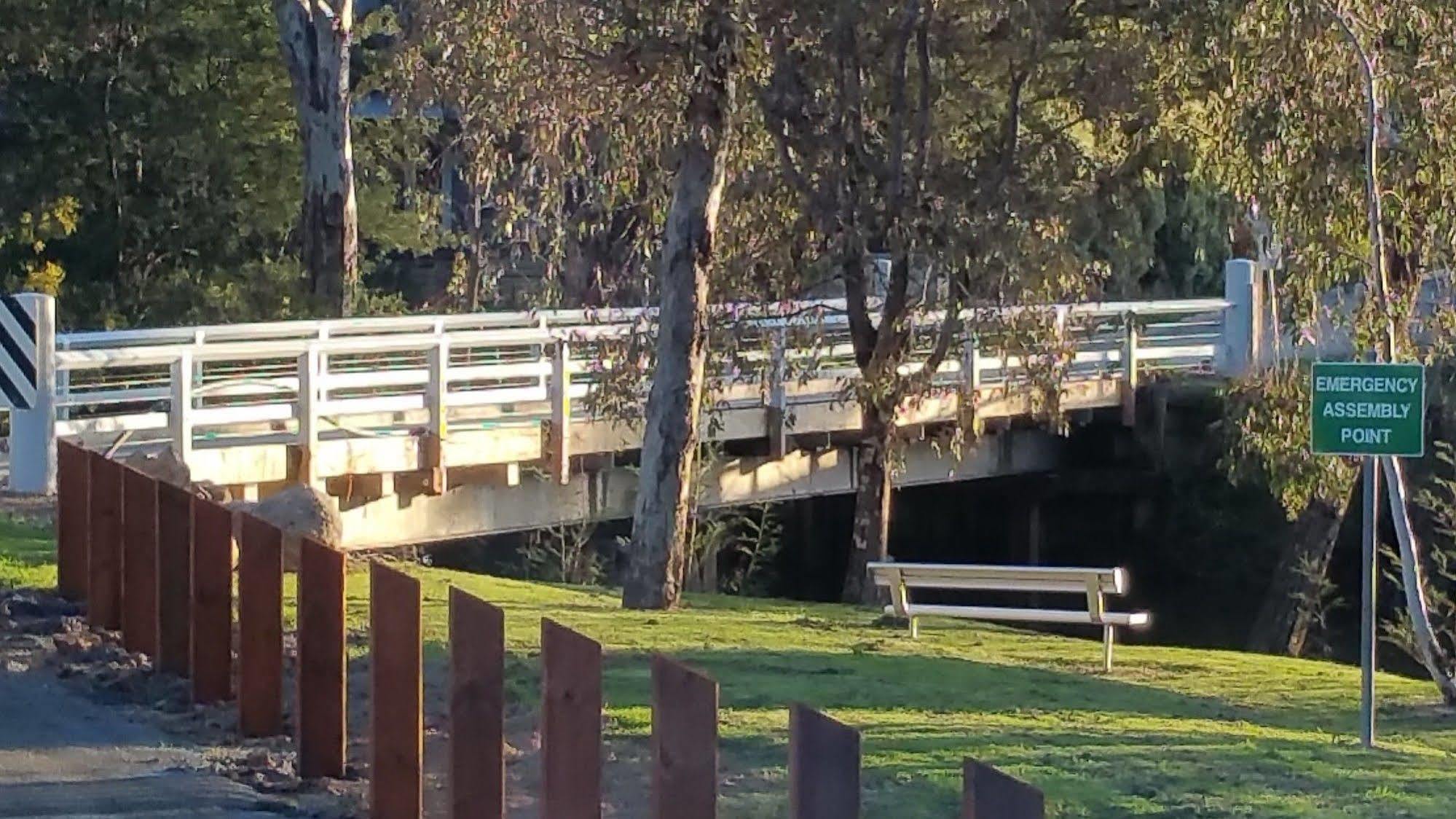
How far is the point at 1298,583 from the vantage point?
25297mm

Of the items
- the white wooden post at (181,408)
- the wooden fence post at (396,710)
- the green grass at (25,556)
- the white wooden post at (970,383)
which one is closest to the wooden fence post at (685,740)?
the wooden fence post at (396,710)

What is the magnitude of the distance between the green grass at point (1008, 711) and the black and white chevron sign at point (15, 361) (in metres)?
1.92

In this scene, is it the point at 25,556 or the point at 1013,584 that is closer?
the point at 25,556

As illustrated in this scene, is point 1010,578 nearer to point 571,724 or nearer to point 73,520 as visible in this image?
point 73,520

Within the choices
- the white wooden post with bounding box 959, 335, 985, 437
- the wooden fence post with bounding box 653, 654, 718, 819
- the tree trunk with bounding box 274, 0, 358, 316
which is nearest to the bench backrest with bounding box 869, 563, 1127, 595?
the white wooden post with bounding box 959, 335, 985, 437

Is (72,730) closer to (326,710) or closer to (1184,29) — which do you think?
(326,710)

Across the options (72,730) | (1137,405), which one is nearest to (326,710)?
(72,730)

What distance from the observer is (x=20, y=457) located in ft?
54.6

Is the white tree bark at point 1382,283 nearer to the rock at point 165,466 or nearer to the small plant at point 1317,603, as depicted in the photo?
the rock at point 165,466

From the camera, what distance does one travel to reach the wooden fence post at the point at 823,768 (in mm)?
5246

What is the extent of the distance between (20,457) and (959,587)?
719 centimetres

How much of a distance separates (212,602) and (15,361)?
7511 mm

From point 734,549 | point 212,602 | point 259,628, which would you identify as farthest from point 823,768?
point 734,549

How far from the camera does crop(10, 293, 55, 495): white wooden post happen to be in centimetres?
1652
